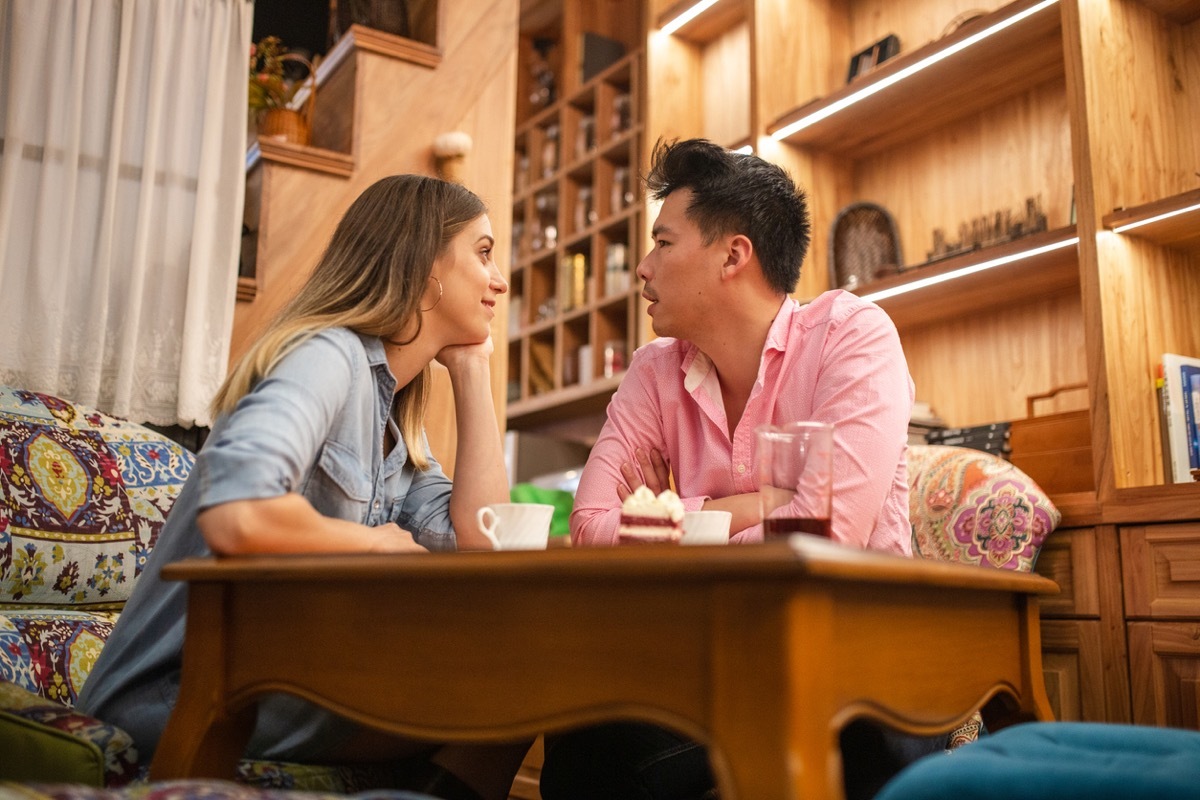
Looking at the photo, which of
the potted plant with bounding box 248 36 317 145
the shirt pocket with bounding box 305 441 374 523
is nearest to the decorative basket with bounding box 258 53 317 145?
the potted plant with bounding box 248 36 317 145

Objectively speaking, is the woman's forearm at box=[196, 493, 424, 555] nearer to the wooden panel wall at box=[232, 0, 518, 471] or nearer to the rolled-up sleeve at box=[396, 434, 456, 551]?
the rolled-up sleeve at box=[396, 434, 456, 551]

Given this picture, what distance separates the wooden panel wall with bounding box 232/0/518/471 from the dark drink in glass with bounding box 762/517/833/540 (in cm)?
172

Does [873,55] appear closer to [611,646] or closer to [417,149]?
[417,149]

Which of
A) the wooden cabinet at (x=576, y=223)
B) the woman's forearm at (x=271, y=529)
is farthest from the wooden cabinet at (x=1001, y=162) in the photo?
the woman's forearm at (x=271, y=529)

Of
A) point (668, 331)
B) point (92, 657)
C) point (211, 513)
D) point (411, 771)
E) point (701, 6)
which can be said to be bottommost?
point (411, 771)

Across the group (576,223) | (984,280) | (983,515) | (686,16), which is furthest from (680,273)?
(576,223)

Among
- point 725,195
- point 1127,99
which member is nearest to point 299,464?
point 725,195

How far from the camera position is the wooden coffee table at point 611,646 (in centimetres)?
76

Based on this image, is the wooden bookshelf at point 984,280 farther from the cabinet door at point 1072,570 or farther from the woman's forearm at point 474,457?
the woman's forearm at point 474,457

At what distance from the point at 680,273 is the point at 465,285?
49 centimetres

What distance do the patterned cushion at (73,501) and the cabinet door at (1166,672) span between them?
1901 mm

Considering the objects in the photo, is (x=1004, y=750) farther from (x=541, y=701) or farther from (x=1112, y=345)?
(x=1112, y=345)

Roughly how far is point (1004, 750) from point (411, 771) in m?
0.74

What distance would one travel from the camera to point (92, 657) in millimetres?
1663
